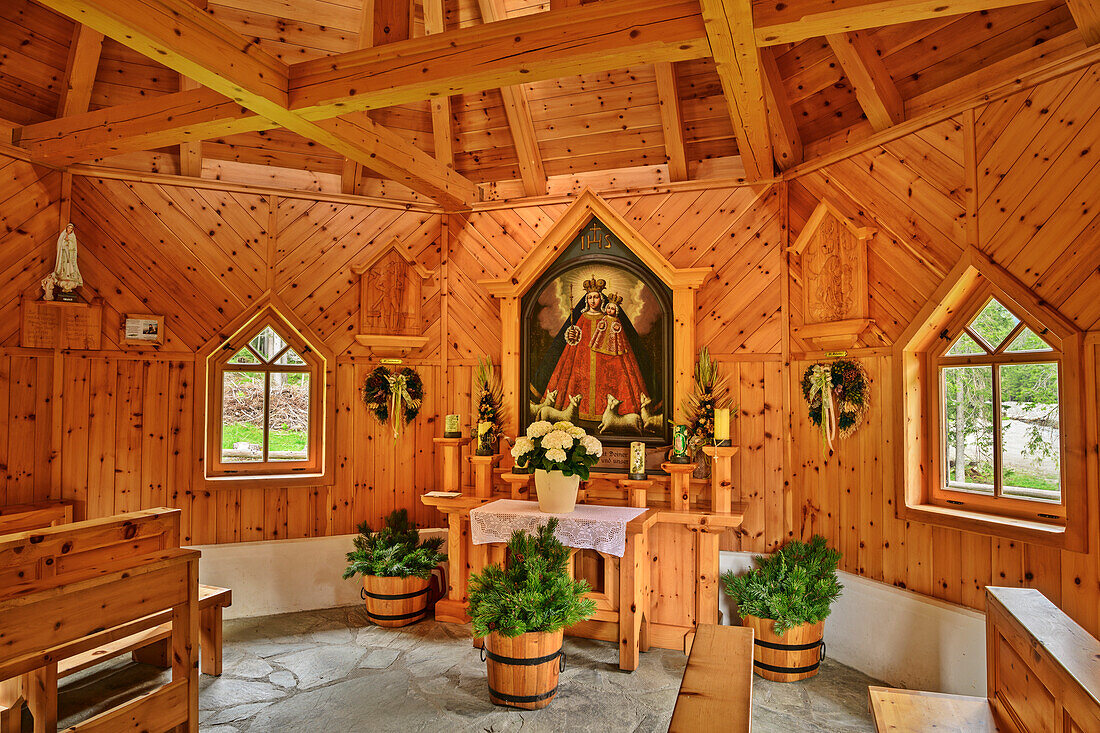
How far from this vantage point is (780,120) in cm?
479

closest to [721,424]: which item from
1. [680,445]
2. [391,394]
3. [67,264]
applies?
[680,445]

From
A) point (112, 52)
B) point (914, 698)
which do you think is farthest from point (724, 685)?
point (112, 52)

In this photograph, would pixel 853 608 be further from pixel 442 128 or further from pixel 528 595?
pixel 442 128

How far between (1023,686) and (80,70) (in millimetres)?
6707

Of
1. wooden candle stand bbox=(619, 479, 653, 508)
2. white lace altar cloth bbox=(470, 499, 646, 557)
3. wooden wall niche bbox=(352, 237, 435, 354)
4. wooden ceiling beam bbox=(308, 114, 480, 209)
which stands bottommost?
white lace altar cloth bbox=(470, 499, 646, 557)

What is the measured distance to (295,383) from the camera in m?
5.83

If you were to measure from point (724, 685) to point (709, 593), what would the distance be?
3.01 meters

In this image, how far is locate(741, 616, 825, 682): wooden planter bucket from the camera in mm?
4211

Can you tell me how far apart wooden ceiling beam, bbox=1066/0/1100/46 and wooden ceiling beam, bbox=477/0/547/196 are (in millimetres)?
3671

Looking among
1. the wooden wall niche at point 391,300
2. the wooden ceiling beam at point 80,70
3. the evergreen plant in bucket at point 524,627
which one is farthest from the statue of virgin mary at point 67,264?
the evergreen plant in bucket at point 524,627

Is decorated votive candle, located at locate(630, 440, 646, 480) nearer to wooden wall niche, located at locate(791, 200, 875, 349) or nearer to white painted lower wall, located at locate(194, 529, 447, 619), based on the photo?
wooden wall niche, located at locate(791, 200, 875, 349)

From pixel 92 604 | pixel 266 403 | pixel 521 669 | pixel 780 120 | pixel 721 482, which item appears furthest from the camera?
pixel 266 403

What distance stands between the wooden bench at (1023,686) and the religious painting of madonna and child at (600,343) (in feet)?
9.57

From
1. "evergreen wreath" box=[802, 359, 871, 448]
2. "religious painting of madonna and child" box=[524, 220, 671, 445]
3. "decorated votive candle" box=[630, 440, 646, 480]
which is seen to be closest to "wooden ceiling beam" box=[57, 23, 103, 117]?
"religious painting of madonna and child" box=[524, 220, 671, 445]
